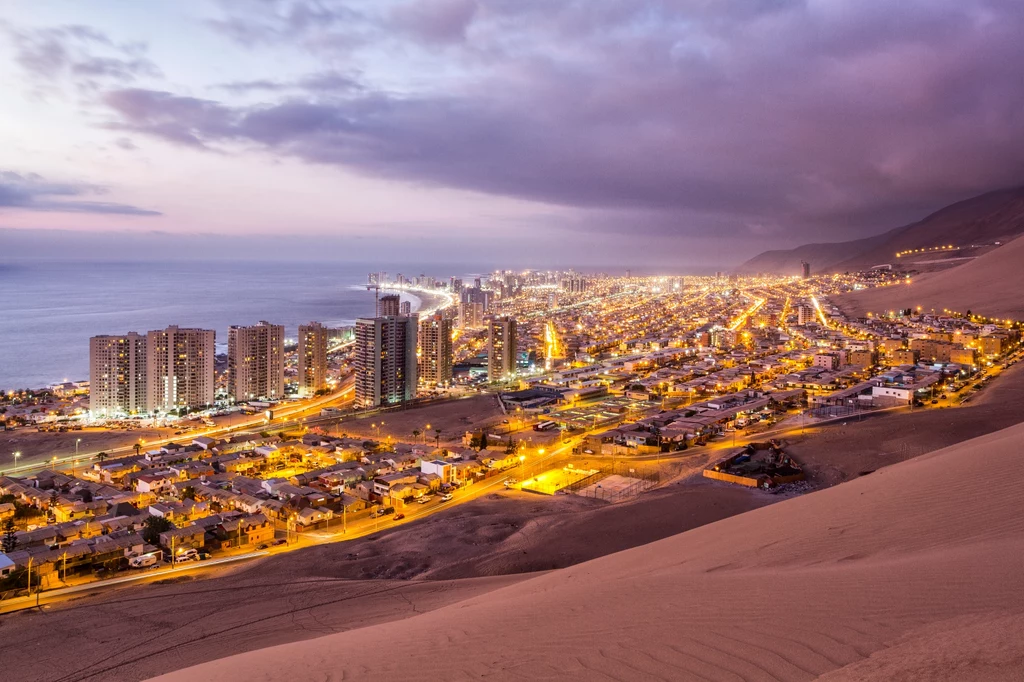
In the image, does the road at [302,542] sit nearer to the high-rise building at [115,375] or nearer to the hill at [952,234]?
the high-rise building at [115,375]

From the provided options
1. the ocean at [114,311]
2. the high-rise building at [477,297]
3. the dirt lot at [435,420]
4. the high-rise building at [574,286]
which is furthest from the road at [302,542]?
the high-rise building at [574,286]

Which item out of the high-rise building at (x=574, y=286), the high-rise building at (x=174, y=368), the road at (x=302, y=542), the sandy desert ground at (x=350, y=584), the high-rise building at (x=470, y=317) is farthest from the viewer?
the high-rise building at (x=574, y=286)

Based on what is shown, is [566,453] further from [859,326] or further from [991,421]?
[859,326]

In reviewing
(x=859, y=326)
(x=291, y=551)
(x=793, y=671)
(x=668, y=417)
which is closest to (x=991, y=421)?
(x=668, y=417)

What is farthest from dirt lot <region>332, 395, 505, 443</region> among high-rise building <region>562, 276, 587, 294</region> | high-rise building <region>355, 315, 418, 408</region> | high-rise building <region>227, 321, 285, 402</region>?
high-rise building <region>562, 276, 587, 294</region>

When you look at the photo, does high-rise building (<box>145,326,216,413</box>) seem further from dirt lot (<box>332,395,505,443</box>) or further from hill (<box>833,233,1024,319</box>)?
hill (<box>833,233,1024,319</box>)

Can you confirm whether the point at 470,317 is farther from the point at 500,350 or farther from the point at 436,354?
the point at 436,354
